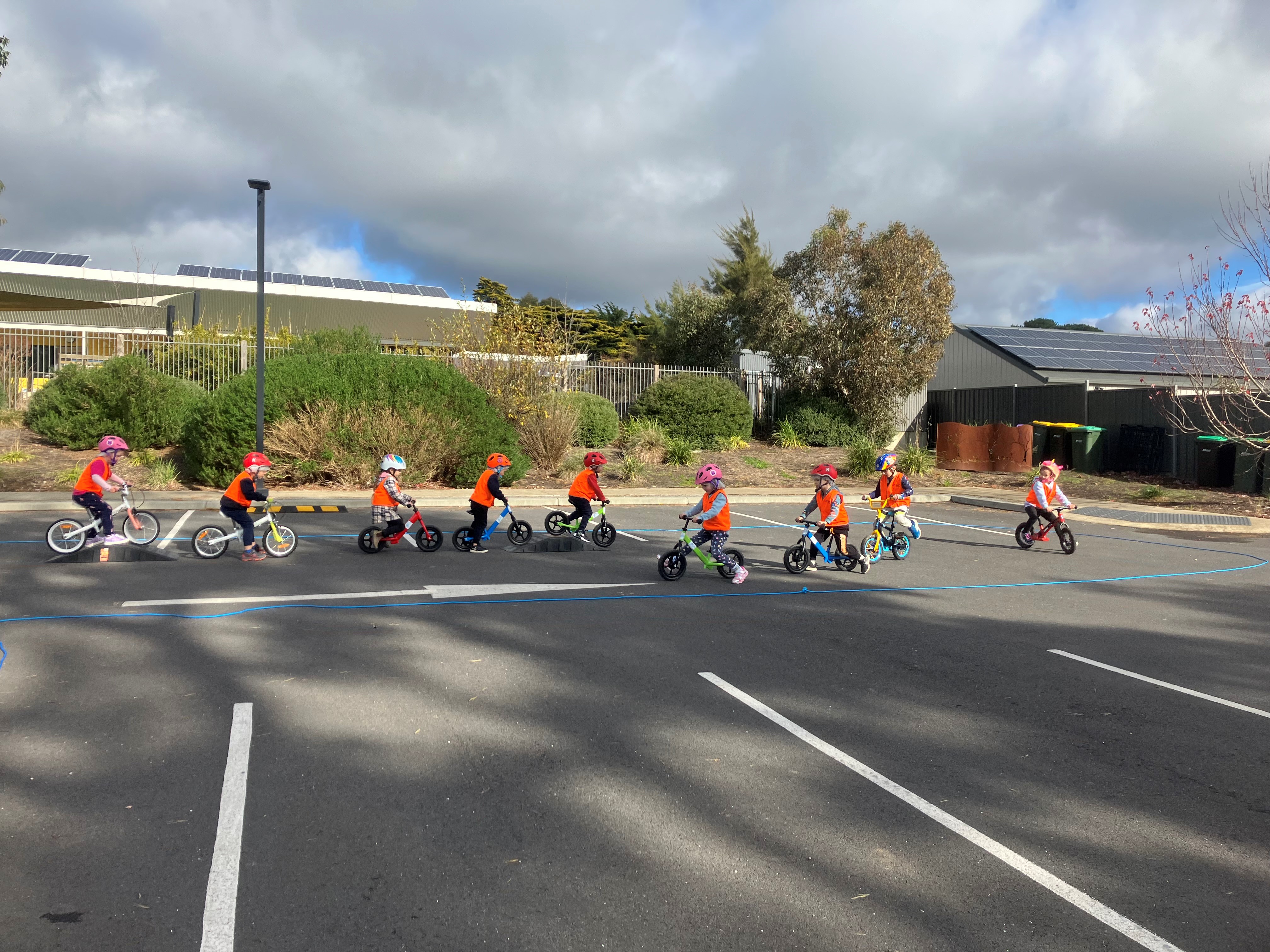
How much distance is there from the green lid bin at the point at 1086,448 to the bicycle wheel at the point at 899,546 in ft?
46.0

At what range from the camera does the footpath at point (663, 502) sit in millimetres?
15031

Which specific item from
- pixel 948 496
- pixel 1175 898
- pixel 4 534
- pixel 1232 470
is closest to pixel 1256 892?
pixel 1175 898

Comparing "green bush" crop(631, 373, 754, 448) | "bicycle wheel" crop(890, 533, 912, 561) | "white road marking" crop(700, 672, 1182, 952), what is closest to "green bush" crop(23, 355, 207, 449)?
"green bush" crop(631, 373, 754, 448)

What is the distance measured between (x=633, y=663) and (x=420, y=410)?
12598mm

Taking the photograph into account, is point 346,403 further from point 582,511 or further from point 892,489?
point 892,489

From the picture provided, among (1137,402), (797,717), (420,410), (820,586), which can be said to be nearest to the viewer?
(797,717)

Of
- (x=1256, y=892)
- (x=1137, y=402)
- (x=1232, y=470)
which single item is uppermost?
(x=1137, y=402)

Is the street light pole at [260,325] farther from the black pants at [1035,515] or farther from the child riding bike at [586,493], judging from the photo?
the black pants at [1035,515]

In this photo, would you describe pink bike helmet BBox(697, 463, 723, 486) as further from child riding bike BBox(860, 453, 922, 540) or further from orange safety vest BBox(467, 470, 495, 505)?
orange safety vest BBox(467, 470, 495, 505)

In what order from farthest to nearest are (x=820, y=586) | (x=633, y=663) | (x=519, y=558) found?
(x=519, y=558)
(x=820, y=586)
(x=633, y=663)

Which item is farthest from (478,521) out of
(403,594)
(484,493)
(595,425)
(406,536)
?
(595,425)

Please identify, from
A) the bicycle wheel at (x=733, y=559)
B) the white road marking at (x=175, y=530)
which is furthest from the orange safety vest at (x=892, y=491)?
the white road marking at (x=175, y=530)

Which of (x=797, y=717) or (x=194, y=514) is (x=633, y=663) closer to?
(x=797, y=717)

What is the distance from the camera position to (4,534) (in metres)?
11.7
